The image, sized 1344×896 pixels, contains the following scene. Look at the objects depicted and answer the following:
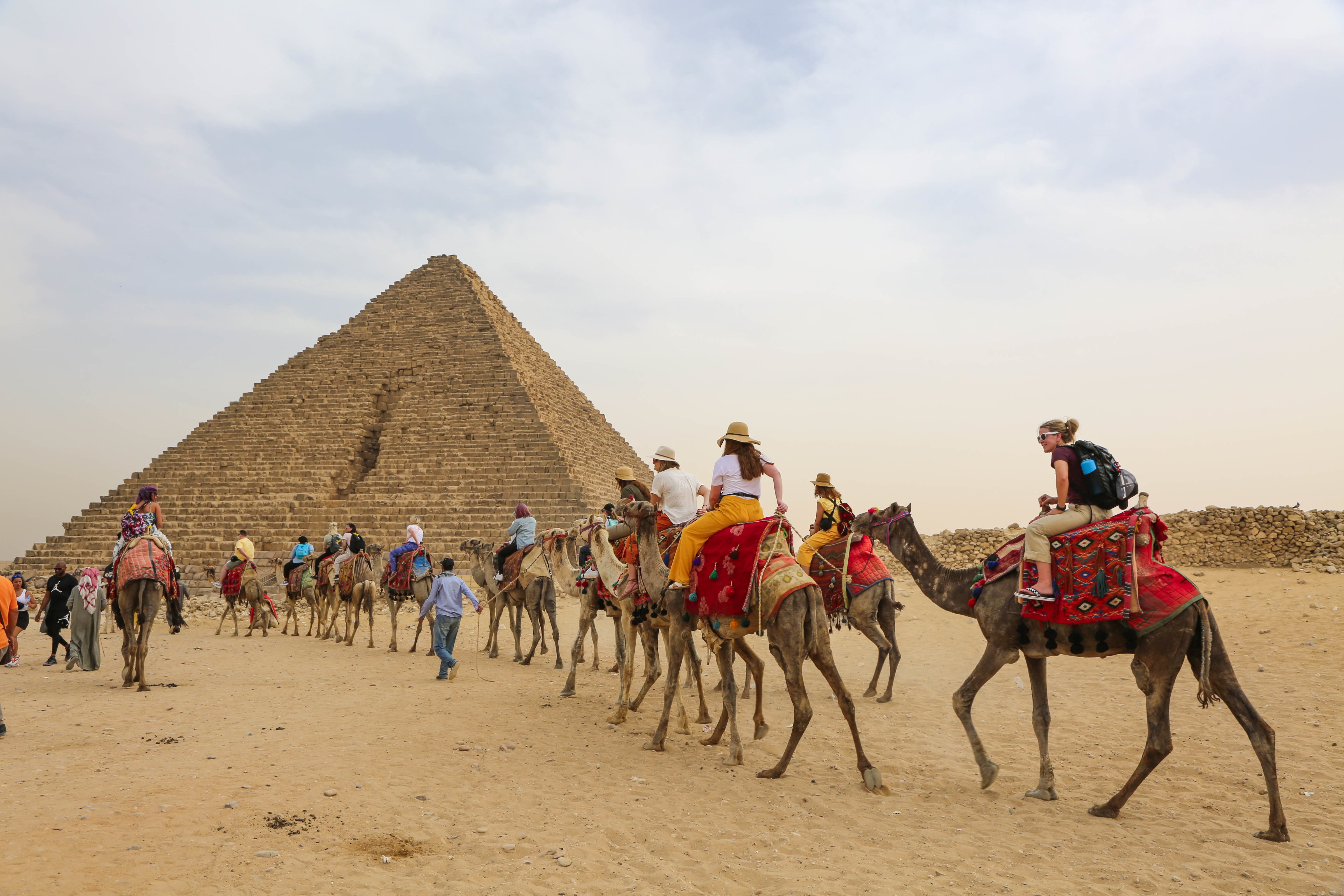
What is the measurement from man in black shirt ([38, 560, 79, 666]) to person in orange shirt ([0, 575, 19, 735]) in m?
5.52

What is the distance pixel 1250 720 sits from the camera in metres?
4.27

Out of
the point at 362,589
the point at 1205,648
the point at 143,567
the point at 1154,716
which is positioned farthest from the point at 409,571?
the point at 1205,648

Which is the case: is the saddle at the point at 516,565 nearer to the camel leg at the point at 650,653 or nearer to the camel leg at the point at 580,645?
the camel leg at the point at 580,645

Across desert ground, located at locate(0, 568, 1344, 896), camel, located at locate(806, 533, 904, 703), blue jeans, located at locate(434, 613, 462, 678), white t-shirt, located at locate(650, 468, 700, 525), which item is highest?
white t-shirt, located at locate(650, 468, 700, 525)

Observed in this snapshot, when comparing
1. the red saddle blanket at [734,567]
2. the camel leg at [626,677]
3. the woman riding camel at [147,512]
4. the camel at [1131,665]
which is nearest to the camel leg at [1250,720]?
the camel at [1131,665]

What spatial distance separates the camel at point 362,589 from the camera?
1276cm

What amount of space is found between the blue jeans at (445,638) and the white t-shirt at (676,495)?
12.8 feet

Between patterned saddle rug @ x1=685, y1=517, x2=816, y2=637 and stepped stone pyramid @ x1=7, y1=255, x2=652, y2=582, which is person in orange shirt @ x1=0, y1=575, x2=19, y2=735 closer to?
patterned saddle rug @ x1=685, y1=517, x2=816, y2=637

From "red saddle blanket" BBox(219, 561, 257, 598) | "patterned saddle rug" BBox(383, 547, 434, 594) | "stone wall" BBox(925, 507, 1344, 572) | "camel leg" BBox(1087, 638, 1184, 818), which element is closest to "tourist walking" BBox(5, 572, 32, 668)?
"red saddle blanket" BBox(219, 561, 257, 598)

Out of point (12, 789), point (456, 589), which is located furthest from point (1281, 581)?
point (12, 789)

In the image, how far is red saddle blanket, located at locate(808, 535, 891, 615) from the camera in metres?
7.70

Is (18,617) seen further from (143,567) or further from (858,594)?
(858,594)

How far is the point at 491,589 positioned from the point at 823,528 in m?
5.88

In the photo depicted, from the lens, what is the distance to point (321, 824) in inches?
159
